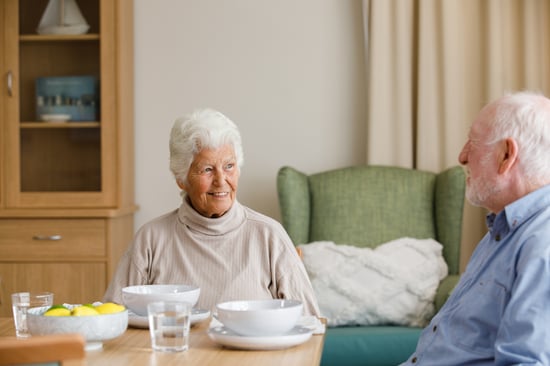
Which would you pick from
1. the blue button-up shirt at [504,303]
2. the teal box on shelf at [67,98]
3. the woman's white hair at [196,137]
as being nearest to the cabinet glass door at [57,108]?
the teal box on shelf at [67,98]

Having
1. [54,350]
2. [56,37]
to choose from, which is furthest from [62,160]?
[54,350]

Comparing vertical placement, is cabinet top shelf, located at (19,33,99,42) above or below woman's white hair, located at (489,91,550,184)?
above

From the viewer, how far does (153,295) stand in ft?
6.16

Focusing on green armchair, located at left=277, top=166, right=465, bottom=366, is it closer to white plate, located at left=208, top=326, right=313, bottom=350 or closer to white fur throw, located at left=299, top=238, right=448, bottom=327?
white fur throw, located at left=299, top=238, right=448, bottom=327

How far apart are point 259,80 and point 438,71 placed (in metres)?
0.83

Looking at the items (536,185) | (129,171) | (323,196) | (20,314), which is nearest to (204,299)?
(20,314)

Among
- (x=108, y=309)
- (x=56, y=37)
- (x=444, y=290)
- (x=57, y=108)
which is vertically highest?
(x=56, y=37)

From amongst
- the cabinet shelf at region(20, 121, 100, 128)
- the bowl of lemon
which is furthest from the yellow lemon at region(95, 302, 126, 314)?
the cabinet shelf at region(20, 121, 100, 128)

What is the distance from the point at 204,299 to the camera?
89.0 inches

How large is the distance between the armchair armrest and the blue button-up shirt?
4.23ft

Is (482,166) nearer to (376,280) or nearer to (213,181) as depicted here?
(213,181)

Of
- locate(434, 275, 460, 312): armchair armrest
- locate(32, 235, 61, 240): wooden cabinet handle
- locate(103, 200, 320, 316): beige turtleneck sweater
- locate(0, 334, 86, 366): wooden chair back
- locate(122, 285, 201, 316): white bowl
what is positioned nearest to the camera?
locate(0, 334, 86, 366): wooden chair back

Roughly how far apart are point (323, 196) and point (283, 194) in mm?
178

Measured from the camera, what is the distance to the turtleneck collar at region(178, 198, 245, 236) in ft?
7.76
